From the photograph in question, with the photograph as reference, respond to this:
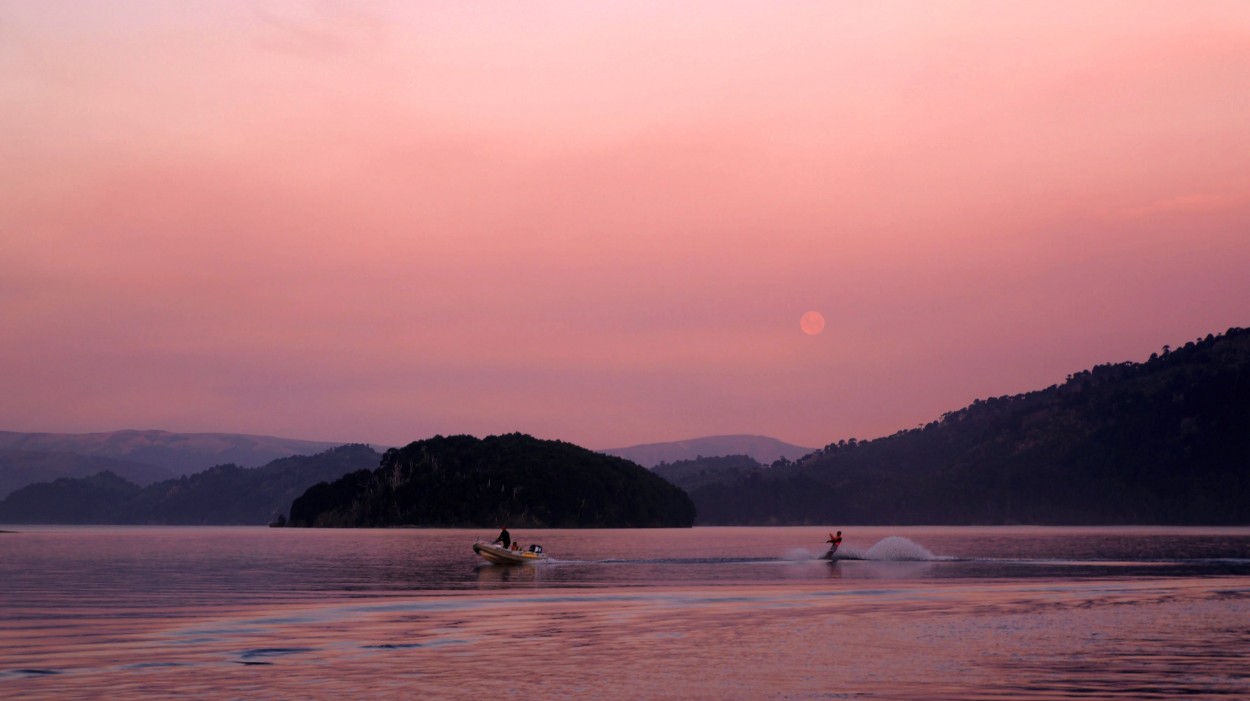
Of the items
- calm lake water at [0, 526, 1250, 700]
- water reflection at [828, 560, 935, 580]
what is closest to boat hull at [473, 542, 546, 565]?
calm lake water at [0, 526, 1250, 700]

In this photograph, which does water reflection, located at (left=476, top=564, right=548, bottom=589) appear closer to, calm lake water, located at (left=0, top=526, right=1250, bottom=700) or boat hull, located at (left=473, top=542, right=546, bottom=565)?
boat hull, located at (left=473, top=542, right=546, bottom=565)

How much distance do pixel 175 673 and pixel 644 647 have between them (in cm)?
1519

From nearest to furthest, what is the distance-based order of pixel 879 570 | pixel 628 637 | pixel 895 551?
pixel 628 637 < pixel 879 570 < pixel 895 551

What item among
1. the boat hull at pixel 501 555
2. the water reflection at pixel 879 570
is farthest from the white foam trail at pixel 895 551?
the boat hull at pixel 501 555

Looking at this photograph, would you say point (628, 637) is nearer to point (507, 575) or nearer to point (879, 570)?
point (507, 575)

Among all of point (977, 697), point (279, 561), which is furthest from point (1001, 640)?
point (279, 561)

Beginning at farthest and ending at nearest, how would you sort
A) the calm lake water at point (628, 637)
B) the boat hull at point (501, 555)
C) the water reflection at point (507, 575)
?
the boat hull at point (501, 555)
the water reflection at point (507, 575)
the calm lake water at point (628, 637)

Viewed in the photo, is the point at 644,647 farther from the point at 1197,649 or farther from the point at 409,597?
the point at 409,597

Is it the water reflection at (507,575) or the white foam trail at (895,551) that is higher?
the white foam trail at (895,551)

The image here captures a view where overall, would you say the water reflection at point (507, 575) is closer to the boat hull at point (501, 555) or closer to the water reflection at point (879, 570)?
the boat hull at point (501, 555)

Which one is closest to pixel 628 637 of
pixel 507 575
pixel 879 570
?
pixel 507 575

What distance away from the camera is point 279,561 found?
12750 cm

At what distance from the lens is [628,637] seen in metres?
48.8

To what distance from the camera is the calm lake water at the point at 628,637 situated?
3588 cm
